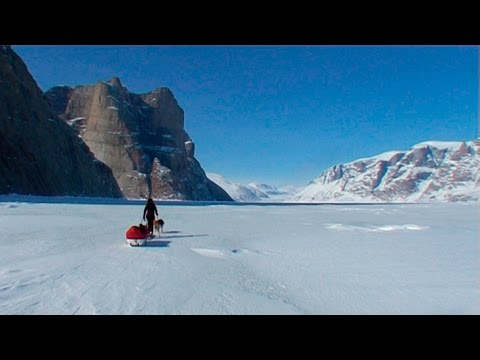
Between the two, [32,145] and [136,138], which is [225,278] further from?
[136,138]

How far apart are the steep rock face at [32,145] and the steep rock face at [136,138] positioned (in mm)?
36325

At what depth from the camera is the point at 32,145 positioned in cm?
4228

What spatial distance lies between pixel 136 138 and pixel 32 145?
68136mm

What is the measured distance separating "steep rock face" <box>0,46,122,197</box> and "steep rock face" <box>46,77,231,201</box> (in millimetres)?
36325

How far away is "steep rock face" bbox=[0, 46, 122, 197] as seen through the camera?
36.6 meters

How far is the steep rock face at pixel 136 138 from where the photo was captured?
98.1 metres

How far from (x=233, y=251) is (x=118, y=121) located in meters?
112

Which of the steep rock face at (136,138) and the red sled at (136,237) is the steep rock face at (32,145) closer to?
the red sled at (136,237)

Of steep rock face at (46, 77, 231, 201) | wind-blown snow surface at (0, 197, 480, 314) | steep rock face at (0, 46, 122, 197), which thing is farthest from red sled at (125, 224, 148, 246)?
steep rock face at (46, 77, 231, 201)

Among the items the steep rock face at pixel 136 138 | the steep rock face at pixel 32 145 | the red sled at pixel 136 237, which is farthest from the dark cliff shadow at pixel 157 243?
the steep rock face at pixel 136 138

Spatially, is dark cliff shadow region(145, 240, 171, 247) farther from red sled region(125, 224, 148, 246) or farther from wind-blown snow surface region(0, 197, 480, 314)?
red sled region(125, 224, 148, 246)
